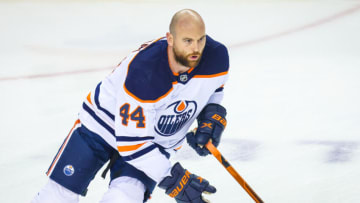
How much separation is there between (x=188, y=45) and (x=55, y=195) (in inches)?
32.4

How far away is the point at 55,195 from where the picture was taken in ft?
6.66

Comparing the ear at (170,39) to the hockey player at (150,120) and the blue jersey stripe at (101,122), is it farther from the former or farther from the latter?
the blue jersey stripe at (101,122)

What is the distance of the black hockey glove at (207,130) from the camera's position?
6.69 feet

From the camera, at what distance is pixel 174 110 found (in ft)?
6.41

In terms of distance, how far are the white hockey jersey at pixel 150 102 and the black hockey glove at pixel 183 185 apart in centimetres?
3

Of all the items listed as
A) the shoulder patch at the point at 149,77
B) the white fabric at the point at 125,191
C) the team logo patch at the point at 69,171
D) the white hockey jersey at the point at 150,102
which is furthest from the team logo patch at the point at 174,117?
the team logo patch at the point at 69,171

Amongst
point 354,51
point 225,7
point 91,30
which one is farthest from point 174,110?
point 225,7

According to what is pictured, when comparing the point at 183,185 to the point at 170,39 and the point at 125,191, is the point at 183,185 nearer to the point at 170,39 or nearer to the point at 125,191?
the point at 125,191

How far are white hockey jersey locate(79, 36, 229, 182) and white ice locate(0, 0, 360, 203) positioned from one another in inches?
24.1

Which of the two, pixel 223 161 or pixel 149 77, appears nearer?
pixel 149 77

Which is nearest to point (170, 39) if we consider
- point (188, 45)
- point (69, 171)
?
point (188, 45)

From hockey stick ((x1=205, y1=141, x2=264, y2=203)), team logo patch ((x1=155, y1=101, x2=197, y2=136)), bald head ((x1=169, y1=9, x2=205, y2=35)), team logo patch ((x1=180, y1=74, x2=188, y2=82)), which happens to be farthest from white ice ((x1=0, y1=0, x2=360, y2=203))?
bald head ((x1=169, y1=9, x2=205, y2=35))

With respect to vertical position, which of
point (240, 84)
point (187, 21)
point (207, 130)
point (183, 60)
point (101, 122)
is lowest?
point (101, 122)

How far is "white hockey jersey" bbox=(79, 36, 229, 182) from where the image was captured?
1819 mm
